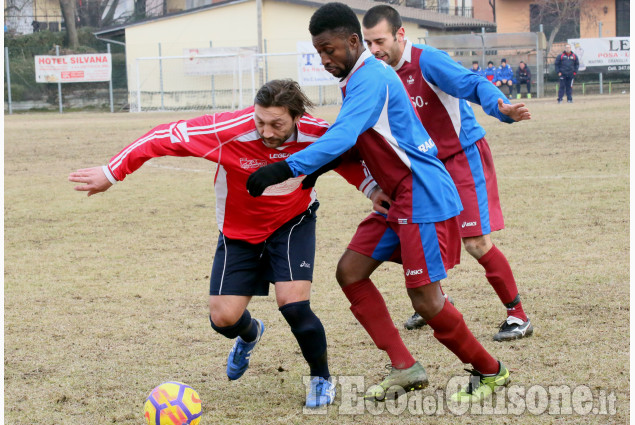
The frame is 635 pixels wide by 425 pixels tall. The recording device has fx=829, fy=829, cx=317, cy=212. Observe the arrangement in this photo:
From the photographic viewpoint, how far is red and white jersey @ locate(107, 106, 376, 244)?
4113mm

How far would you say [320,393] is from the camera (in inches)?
162

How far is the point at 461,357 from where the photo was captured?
4086mm

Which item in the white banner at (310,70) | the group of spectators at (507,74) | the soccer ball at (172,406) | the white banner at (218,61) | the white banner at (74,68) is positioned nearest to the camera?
the soccer ball at (172,406)

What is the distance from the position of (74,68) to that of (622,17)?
99.3 feet

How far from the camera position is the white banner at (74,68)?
113ft

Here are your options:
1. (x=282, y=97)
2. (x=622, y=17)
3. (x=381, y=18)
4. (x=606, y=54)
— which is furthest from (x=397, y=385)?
(x=622, y=17)

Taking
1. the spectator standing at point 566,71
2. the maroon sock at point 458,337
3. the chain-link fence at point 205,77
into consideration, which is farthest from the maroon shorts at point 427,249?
the chain-link fence at point 205,77

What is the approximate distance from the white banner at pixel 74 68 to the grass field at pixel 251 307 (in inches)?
961

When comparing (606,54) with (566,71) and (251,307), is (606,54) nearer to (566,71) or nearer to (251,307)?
(566,71)

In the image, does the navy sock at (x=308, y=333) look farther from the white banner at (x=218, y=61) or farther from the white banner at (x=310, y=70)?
the white banner at (x=218, y=61)

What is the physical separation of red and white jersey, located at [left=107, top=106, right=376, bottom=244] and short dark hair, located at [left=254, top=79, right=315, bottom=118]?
0.49ft

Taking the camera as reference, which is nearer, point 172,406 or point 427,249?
point 172,406

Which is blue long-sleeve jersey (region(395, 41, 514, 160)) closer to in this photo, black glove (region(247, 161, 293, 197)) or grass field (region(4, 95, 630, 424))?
grass field (region(4, 95, 630, 424))

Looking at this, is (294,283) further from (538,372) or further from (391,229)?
(538,372)
